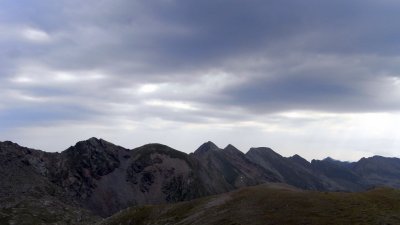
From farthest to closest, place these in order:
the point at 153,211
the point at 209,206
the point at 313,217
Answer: the point at 153,211
the point at 209,206
the point at 313,217

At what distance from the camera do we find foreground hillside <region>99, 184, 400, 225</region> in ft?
211

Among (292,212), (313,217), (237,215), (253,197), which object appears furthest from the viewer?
(253,197)

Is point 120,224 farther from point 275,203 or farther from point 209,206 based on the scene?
point 275,203

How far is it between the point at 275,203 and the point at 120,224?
47.6 metres

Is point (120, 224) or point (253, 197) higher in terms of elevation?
point (253, 197)

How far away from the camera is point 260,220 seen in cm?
6981

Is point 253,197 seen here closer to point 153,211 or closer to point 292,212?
point 292,212

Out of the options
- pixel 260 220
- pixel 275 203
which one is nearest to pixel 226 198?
pixel 275 203

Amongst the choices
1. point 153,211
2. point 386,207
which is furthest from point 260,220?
point 153,211

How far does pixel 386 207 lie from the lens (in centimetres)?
6744

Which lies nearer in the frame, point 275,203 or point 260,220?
point 260,220

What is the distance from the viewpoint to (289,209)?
72.4 m

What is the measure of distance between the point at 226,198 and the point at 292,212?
24774 millimetres

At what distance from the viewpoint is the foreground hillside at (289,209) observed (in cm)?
6425
